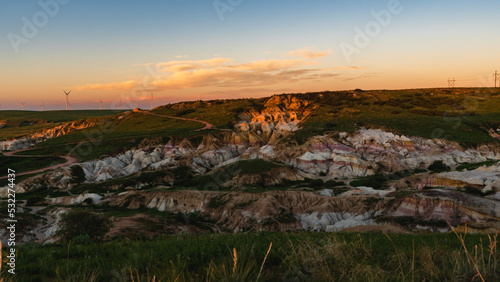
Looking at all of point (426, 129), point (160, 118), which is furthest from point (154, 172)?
point (426, 129)

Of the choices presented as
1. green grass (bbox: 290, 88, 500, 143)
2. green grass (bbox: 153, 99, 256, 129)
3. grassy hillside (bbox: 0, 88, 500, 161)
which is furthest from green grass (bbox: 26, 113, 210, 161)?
green grass (bbox: 290, 88, 500, 143)

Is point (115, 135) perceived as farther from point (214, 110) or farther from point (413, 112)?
point (413, 112)

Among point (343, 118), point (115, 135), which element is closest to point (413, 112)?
point (343, 118)

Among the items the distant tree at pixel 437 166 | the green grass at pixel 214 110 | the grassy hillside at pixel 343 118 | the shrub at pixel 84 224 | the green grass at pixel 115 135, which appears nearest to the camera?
the shrub at pixel 84 224

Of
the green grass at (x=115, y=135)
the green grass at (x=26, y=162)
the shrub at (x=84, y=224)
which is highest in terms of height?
the green grass at (x=115, y=135)

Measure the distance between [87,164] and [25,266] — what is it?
3390 inches

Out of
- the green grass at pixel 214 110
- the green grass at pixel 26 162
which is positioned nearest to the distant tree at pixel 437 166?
the green grass at pixel 214 110

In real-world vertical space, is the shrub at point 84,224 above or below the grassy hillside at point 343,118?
below

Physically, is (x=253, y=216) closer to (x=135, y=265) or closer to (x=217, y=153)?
(x=135, y=265)

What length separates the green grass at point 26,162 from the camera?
82.9 metres

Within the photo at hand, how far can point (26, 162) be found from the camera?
8644 cm

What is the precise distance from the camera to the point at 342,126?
313 ft

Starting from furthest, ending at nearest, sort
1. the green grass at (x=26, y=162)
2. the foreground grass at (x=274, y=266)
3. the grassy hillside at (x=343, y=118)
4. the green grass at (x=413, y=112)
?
the grassy hillside at (x=343, y=118) → the green grass at (x=413, y=112) → the green grass at (x=26, y=162) → the foreground grass at (x=274, y=266)

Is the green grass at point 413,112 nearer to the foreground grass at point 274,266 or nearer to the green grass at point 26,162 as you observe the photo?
the green grass at point 26,162
